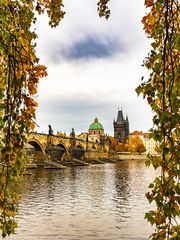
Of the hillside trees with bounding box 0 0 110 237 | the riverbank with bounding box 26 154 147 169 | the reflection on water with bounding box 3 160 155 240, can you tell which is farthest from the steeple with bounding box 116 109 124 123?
the hillside trees with bounding box 0 0 110 237

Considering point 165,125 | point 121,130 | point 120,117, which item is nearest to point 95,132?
point 121,130

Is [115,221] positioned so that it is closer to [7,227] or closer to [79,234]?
[79,234]

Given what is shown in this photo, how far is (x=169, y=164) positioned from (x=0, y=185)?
210 centimetres

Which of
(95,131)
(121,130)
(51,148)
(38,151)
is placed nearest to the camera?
(51,148)

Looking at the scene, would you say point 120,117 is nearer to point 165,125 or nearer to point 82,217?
point 82,217

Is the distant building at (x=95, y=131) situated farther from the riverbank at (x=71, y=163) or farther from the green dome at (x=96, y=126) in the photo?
the riverbank at (x=71, y=163)

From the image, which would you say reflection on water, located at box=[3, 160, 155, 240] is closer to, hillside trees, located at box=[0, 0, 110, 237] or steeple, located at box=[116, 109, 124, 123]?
hillside trees, located at box=[0, 0, 110, 237]

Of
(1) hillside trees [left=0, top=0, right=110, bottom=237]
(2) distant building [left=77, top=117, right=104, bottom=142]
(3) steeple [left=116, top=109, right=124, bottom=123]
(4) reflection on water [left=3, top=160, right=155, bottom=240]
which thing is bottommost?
(4) reflection on water [left=3, top=160, right=155, bottom=240]

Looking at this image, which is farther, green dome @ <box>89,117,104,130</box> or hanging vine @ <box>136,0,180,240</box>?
green dome @ <box>89,117,104,130</box>

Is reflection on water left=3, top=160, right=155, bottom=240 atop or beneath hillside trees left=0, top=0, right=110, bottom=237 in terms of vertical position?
beneath

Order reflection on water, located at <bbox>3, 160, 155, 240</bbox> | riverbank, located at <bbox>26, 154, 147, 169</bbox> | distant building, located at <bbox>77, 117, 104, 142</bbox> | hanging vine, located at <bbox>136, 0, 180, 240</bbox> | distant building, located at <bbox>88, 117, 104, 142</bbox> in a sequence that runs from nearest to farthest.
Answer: hanging vine, located at <bbox>136, 0, 180, 240</bbox>
reflection on water, located at <bbox>3, 160, 155, 240</bbox>
riverbank, located at <bbox>26, 154, 147, 169</bbox>
distant building, located at <bbox>77, 117, 104, 142</bbox>
distant building, located at <bbox>88, 117, 104, 142</bbox>

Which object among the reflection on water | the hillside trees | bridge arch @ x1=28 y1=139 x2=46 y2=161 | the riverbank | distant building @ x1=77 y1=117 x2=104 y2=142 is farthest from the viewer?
distant building @ x1=77 y1=117 x2=104 y2=142

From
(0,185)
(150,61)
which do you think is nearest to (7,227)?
(0,185)

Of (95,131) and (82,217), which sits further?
(95,131)
